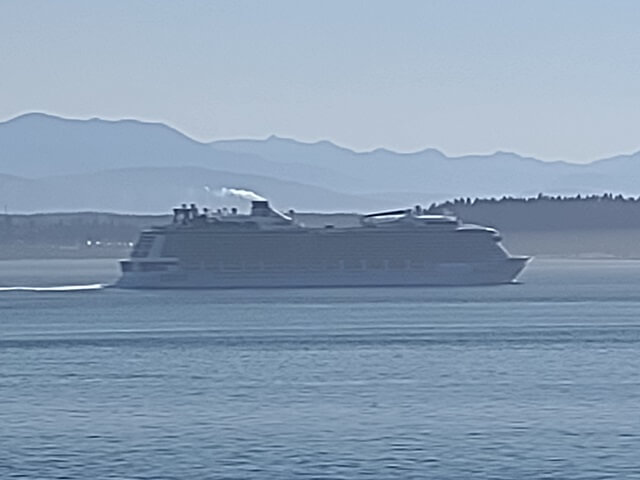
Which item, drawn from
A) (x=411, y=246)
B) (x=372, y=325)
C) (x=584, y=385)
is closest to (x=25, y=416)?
(x=584, y=385)

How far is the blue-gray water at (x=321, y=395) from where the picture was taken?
24.0 metres

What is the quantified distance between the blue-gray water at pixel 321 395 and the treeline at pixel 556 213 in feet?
220

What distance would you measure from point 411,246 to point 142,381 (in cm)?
4731

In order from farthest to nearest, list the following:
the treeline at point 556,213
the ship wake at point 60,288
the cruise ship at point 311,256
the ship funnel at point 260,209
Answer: the treeline at point 556,213 < the ship funnel at point 260,209 < the cruise ship at point 311,256 < the ship wake at point 60,288

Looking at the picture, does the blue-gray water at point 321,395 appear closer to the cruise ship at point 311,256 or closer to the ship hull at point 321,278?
the ship hull at point 321,278

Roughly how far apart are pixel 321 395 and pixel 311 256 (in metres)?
49.5

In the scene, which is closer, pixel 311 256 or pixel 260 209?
pixel 311 256

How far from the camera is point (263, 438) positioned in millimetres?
25938

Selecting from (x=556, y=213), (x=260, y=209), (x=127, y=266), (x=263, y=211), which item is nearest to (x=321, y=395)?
(x=127, y=266)

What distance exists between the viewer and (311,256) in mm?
80375

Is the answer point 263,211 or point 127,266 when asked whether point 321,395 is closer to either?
point 127,266

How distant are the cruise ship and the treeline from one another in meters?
39.1

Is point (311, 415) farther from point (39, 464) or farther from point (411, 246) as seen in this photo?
point (411, 246)

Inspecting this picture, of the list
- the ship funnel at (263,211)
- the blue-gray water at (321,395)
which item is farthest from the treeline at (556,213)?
the blue-gray water at (321,395)
